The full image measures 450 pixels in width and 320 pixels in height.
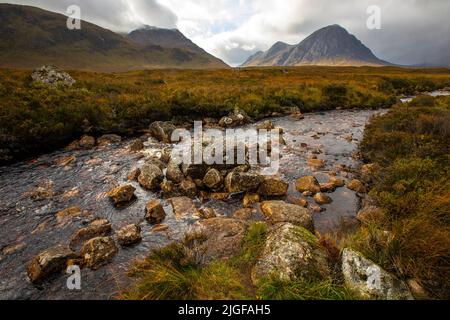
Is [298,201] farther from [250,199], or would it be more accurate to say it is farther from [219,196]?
[219,196]

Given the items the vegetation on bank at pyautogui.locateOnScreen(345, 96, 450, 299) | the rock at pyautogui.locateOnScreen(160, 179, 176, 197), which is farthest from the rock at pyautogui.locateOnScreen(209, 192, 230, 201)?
the vegetation on bank at pyautogui.locateOnScreen(345, 96, 450, 299)

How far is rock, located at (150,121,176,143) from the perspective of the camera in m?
17.1

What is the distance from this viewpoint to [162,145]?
16.2m

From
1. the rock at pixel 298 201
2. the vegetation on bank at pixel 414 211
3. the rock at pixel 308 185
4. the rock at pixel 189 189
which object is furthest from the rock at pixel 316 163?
the rock at pixel 189 189

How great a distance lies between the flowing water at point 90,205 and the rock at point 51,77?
1298 cm

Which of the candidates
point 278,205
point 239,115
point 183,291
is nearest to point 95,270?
point 183,291

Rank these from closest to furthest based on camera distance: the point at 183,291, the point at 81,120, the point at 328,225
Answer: the point at 183,291
the point at 328,225
the point at 81,120

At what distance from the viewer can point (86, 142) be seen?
1562 cm

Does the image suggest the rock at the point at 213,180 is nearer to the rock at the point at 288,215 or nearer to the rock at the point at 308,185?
the rock at the point at 288,215

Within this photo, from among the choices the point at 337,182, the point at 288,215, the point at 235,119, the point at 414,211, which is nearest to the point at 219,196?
the point at 288,215

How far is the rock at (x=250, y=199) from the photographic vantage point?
9.02 m
